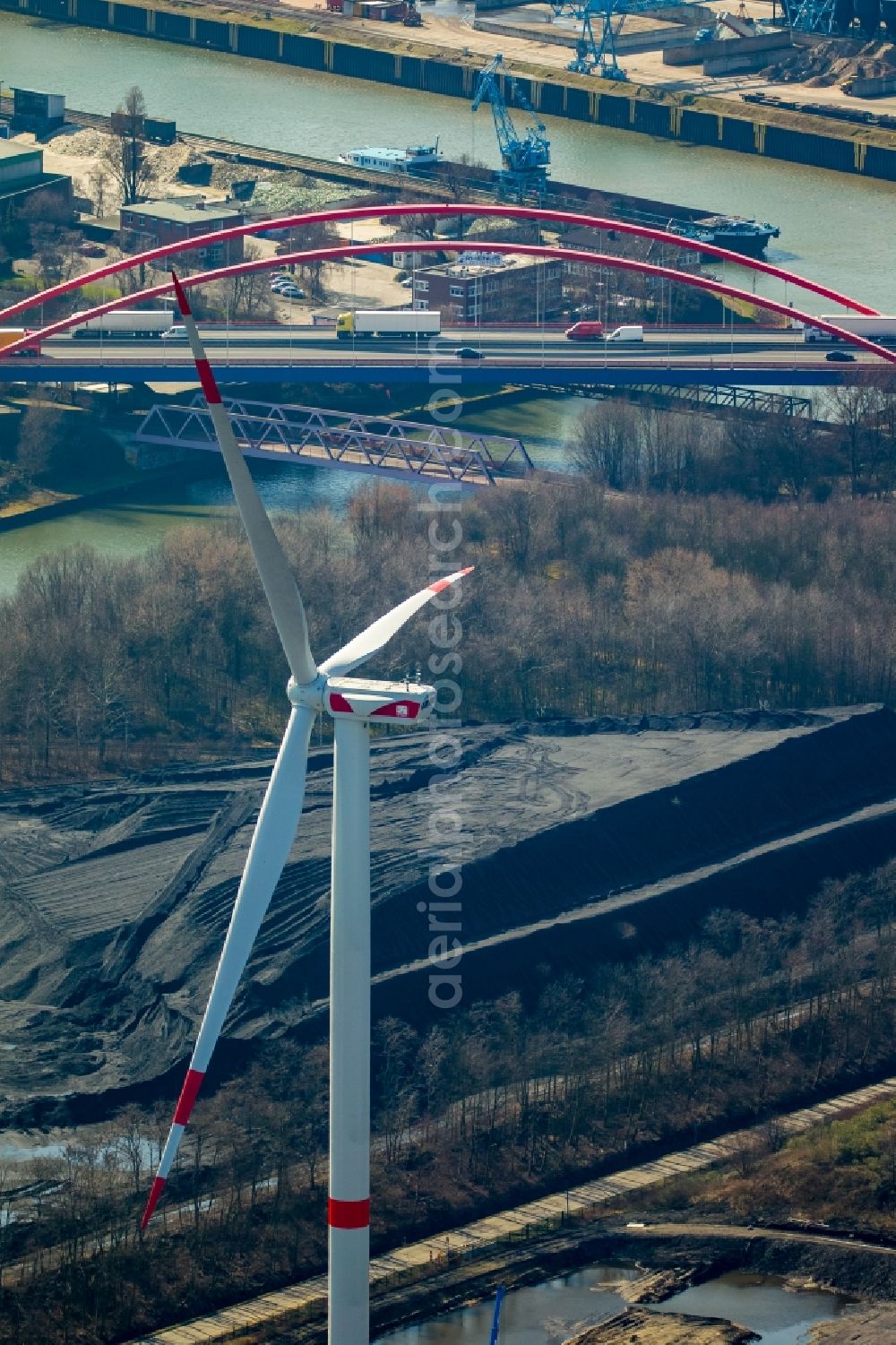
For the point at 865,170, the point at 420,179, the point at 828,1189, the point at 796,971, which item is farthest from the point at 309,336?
the point at 828,1189

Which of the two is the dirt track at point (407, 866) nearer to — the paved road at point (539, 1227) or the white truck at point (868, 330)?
the paved road at point (539, 1227)

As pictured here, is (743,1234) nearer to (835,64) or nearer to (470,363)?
(470,363)

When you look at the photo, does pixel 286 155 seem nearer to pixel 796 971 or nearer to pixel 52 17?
pixel 52 17

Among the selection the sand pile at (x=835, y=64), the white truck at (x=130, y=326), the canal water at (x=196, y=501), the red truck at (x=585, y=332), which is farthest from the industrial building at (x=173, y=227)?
the sand pile at (x=835, y=64)

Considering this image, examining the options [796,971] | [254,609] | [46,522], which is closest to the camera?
[796,971]

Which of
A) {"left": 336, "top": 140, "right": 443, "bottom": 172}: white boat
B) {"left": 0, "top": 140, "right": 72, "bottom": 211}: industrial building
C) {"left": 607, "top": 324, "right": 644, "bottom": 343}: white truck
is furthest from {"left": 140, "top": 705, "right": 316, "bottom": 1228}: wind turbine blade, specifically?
{"left": 336, "top": 140, "right": 443, "bottom": 172}: white boat

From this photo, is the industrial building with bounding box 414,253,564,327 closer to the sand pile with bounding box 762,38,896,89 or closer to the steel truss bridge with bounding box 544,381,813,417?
the steel truss bridge with bounding box 544,381,813,417
